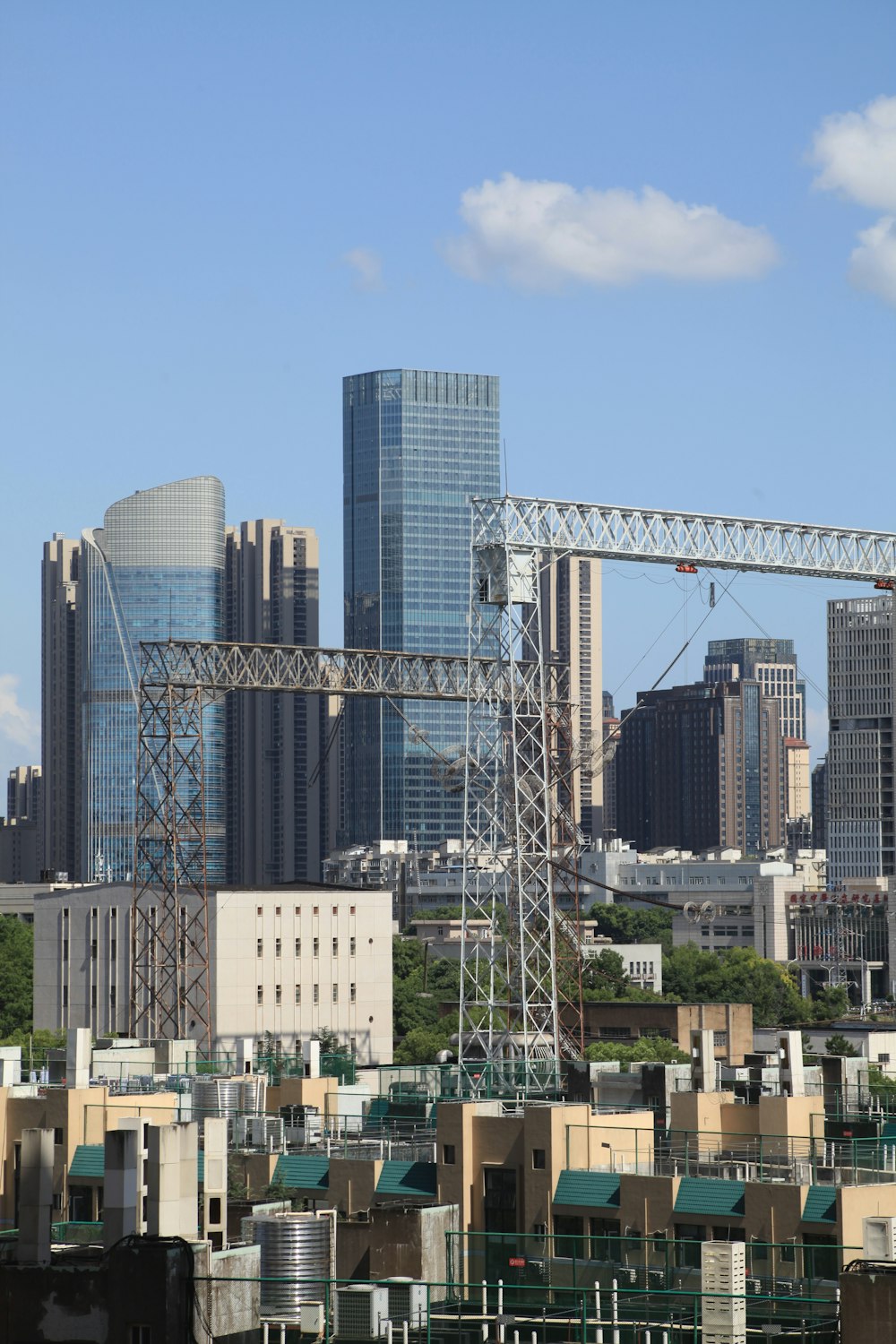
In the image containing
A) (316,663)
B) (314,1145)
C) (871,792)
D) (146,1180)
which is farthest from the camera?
(871,792)

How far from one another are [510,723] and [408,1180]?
28219mm

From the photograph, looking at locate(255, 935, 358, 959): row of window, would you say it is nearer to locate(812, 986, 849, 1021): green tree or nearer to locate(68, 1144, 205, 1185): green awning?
locate(812, 986, 849, 1021): green tree

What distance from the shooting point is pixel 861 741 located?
179625mm

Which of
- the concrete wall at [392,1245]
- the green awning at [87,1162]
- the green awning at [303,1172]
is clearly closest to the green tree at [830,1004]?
→ the green awning at [87,1162]

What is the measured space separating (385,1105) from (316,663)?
142ft

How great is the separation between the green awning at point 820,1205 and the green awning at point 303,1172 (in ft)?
25.4

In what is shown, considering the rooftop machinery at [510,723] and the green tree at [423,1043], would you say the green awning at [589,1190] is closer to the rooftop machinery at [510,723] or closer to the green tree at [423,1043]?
the rooftop machinery at [510,723]

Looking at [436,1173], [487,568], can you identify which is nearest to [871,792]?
[487,568]

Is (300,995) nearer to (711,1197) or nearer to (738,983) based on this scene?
(711,1197)

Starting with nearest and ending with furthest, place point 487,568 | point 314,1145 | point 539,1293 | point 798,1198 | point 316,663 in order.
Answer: point 539,1293 < point 798,1198 < point 314,1145 < point 487,568 < point 316,663

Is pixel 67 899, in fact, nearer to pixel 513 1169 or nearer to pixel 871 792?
pixel 513 1169

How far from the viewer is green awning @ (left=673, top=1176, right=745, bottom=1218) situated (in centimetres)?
3103

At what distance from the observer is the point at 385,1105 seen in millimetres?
42594

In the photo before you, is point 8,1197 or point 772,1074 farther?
point 772,1074
